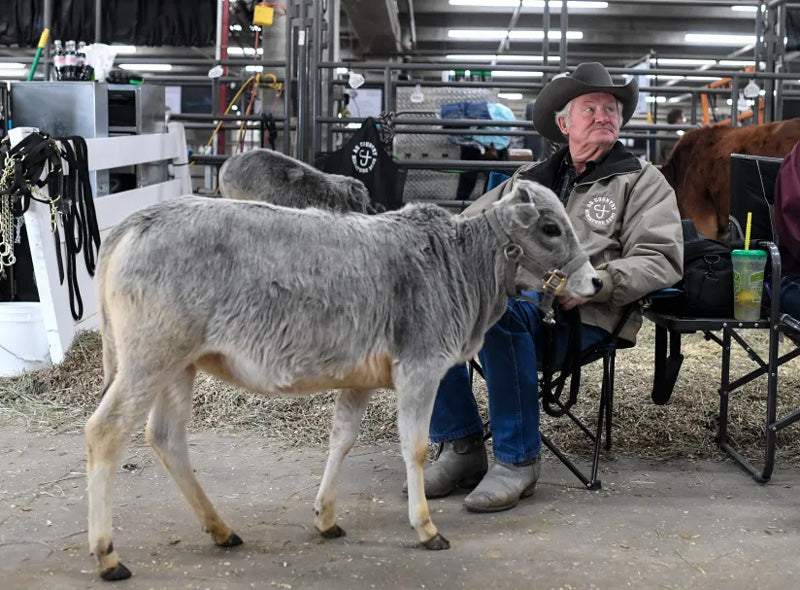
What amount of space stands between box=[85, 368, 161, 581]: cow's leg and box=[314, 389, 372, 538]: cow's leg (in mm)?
601

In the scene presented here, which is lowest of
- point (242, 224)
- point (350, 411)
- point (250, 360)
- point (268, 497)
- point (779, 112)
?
point (268, 497)

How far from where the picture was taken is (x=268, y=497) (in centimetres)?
311

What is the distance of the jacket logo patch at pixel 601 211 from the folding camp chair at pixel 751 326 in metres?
0.41

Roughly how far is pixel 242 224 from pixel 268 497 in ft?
3.64

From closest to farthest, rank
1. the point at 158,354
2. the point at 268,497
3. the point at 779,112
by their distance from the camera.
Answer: the point at 158,354 < the point at 268,497 < the point at 779,112

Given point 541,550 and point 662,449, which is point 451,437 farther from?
point 662,449

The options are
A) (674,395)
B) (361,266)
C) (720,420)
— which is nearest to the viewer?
(361,266)

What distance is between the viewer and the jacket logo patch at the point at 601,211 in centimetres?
320

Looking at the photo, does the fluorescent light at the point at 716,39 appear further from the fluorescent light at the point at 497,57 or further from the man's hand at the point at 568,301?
the man's hand at the point at 568,301

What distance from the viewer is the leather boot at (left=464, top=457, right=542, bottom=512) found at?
298 cm

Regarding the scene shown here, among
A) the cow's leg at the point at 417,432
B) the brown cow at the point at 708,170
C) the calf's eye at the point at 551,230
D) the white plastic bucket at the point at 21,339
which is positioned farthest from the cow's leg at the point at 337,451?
the brown cow at the point at 708,170

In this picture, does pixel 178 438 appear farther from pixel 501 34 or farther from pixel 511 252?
pixel 501 34

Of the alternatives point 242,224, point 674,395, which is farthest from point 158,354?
point 674,395

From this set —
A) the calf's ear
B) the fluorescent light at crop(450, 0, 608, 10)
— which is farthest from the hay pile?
the fluorescent light at crop(450, 0, 608, 10)
